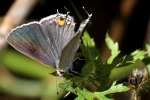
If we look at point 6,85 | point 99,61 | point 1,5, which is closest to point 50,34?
point 99,61

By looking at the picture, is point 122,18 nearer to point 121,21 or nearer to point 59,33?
point 121,21

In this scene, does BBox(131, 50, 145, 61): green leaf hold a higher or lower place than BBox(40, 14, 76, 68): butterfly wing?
lower

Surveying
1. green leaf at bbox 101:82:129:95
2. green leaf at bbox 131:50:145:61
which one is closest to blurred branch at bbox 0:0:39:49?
green leaf at bbox 131:50:145:61

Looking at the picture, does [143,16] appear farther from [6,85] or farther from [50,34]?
[50,34]

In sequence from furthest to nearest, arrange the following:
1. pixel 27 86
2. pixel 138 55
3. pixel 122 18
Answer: pixel 122 18 → pixel 27 86 → pixel 138 55

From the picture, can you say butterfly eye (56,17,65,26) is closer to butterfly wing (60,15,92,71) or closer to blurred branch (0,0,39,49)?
butterfly wing (60,15,92,71)

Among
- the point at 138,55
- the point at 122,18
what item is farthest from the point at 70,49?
the point at 122,18

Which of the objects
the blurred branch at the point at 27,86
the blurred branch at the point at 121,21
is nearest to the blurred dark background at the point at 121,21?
the blurred branch at the point at 121,21
